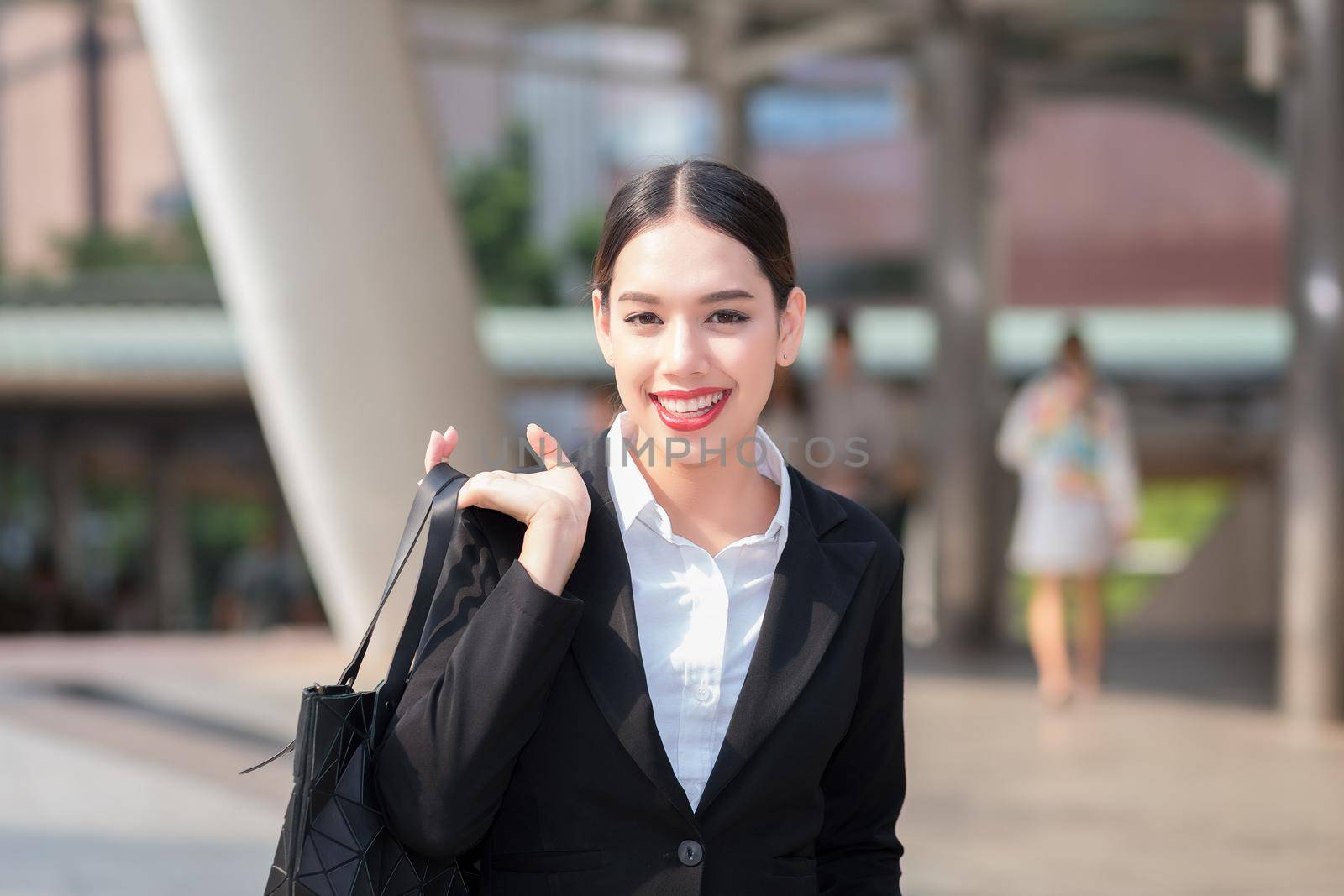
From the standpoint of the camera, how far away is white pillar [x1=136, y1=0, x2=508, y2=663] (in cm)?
493

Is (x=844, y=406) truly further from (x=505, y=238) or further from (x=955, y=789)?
(x=505, y=238)

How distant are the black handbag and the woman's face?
23 centimetres

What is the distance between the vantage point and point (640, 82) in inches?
646

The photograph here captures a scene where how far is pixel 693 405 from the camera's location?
5.62 feet

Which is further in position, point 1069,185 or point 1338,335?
point 1069,185

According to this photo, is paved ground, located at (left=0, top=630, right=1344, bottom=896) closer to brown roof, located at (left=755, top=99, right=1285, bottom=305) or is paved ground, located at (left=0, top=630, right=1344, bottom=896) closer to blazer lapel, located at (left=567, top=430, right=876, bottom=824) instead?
blazer lapel, located at (left=567, top=430, right=876, bottom=824)

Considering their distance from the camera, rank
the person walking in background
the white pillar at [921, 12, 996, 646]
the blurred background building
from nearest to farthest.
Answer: the blurred background building, the person walking in background, the white pillar at [921, 12, 996, 646]

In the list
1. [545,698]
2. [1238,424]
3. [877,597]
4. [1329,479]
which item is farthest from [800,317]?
[1238,424]

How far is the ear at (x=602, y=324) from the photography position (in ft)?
5.83

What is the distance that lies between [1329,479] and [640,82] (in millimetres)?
10088

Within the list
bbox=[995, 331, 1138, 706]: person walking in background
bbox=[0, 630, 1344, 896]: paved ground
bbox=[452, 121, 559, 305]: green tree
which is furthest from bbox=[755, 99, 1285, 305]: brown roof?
bbox=[0, 630, 1344, 896]: paved ground

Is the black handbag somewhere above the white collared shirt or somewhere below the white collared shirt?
below

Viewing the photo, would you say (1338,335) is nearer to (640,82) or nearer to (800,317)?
(800,317)

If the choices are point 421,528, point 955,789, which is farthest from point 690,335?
point 955,789
